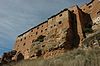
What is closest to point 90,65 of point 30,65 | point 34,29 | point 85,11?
point 30,65

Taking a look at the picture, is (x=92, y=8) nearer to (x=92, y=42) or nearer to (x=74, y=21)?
(x=74, y=21)

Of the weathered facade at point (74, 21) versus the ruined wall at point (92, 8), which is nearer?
the weathered facade at point (74, 21)

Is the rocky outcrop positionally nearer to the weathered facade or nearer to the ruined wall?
the weathered facade

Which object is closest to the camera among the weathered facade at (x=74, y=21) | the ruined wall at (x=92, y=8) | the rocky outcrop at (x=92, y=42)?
the rocky outcrop at (x=92, y=42)

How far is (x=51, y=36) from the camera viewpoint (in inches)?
1346

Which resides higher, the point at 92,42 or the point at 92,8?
the point at 92,8

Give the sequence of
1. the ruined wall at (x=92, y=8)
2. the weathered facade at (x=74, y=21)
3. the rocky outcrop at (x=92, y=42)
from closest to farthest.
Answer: the rocky outcrop at (x=92, y=42) < the weathered facade at (x=74, y=21) < the ruined wall at (x=92, y=8)

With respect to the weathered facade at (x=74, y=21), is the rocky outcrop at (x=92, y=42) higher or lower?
lower

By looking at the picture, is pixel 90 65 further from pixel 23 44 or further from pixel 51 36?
pixel 23 44

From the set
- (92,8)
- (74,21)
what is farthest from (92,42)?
(92,8)

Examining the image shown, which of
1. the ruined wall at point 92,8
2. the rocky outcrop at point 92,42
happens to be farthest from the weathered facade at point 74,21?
the rocky outcrop at point 92,42

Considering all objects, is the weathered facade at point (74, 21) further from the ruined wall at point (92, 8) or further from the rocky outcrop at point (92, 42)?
the rocky outcrop at point (92, 42)

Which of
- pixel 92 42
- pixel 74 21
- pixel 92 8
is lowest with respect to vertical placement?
pixel 92 42

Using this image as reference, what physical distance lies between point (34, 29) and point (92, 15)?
1484 cm
